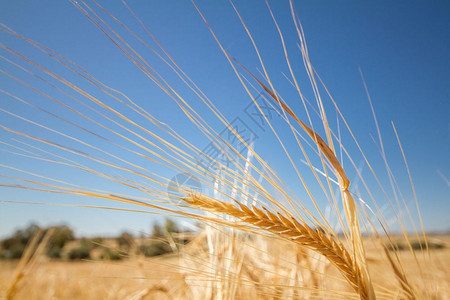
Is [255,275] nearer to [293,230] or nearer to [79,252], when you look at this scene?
[293,230]

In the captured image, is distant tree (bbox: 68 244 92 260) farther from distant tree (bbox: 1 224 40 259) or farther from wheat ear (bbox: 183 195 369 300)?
wheat ear (bbox: 183 195 369 300)

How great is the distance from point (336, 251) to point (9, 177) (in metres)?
0.71

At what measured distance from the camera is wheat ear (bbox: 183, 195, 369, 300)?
2.21ft

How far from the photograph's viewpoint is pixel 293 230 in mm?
686

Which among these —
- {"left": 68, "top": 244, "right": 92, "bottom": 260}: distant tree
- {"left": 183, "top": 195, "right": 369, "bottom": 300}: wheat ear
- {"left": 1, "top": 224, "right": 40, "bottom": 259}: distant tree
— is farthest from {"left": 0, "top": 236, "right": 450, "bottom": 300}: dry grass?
{"left": 1, "top": 224, "right": 40, "bottom": 259}: distant tree

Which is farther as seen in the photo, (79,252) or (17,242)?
(17,242)

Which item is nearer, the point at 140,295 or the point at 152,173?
the point at 152,173

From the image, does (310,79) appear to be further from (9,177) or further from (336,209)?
(9,177)

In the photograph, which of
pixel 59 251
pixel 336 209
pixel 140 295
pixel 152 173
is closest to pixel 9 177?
pixel 152 173

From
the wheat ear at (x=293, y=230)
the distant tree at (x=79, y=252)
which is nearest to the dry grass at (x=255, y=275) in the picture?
the wheat ear at (x=293, y=230)

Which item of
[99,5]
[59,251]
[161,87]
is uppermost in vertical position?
[99,5]

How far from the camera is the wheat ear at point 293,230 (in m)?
0.67

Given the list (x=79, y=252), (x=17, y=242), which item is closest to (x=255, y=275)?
(x=79, y=252)

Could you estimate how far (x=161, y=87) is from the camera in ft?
2.22
